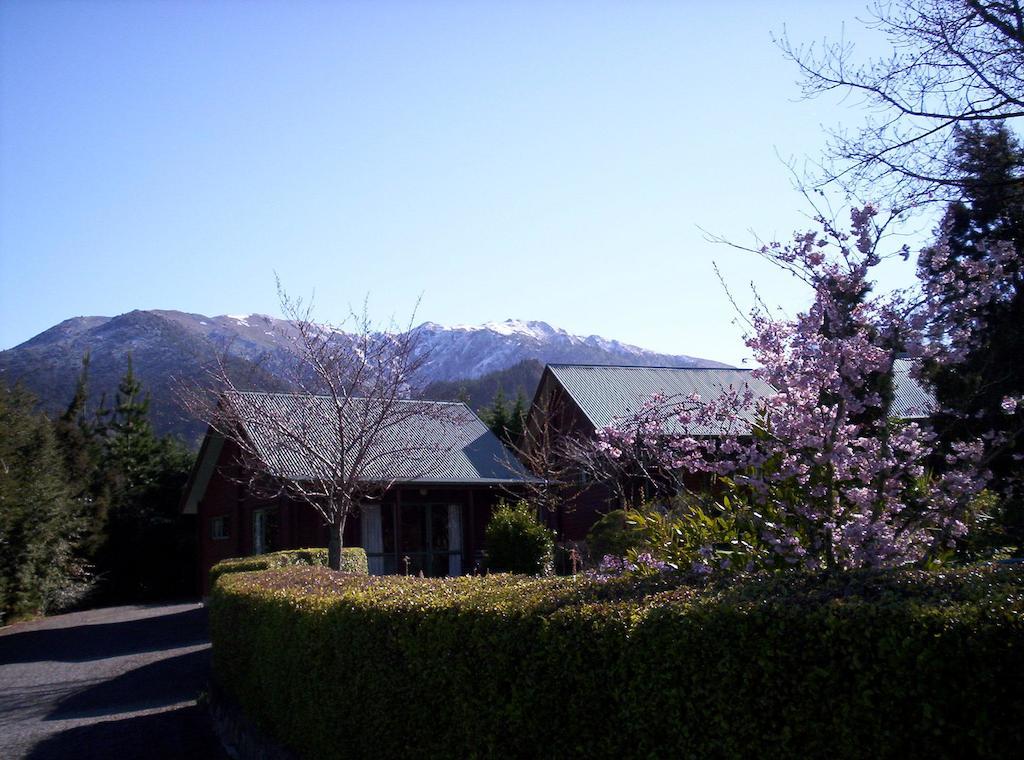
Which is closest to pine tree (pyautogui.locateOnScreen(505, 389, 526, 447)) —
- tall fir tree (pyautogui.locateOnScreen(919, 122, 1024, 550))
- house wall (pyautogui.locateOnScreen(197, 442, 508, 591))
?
house wall (pyautogui.locateOnScreen(197, 442, 508, 591))

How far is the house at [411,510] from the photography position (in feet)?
78.2

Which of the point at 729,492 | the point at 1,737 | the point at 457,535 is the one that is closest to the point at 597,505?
the point at 457,535

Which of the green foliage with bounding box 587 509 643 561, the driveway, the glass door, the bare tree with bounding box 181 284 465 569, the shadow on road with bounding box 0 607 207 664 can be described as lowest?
the shadow on road with bounding box 0 607 207 664

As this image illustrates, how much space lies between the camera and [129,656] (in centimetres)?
1775

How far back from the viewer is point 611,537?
1463 cm

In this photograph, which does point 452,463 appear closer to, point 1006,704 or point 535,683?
point 535,683

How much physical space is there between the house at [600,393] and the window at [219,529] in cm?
1002

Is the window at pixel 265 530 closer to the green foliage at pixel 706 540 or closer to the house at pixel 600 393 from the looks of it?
the house at pixel 600 393

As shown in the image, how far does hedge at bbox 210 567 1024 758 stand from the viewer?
3.08m

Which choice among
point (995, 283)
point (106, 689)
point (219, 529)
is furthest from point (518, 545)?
point (995, 283)

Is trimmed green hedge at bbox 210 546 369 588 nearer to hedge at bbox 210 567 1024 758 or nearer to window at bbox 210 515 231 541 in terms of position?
hedge at bbox 210 567 1024 758

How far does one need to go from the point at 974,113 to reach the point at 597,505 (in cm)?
2108

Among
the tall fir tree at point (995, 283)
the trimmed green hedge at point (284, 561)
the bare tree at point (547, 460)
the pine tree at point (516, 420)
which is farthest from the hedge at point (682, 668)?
the pine tree at point (516, 420)

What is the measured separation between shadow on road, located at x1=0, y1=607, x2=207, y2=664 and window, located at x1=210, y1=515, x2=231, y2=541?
3.65 m
